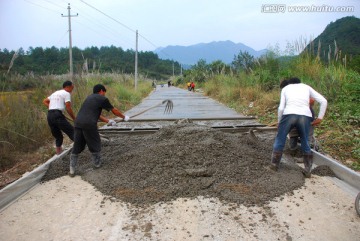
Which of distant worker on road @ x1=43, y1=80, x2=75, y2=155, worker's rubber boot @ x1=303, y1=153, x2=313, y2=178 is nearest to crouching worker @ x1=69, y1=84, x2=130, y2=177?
distant worker on road @ x1=43, y1=80, x2=75, y2=155

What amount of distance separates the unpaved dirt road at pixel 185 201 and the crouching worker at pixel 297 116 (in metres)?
0.29

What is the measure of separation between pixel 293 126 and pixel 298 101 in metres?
0.37

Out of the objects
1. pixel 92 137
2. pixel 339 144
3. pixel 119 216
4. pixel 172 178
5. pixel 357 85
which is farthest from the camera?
pixel 357 85

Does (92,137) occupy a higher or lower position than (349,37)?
lower

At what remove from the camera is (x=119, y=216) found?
3457 mm

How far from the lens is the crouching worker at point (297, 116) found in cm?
446

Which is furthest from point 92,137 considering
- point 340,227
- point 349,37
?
point 349,37

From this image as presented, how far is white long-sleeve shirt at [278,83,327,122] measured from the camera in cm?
446

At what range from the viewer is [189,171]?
441cm

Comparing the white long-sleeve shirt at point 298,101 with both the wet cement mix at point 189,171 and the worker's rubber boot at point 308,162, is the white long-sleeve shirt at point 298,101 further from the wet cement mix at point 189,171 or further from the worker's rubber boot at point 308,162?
the wet cement mix at point 189,171

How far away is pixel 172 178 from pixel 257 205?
3.98 ft

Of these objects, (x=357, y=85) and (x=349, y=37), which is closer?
(x=357, y=85)

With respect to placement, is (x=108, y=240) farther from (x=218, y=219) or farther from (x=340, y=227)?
(x=340, y=227)

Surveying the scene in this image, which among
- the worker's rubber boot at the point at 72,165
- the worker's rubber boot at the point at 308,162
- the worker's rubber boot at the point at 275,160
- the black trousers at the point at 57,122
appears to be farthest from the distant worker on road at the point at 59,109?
the worker's rubber boot at the point at 308,162
